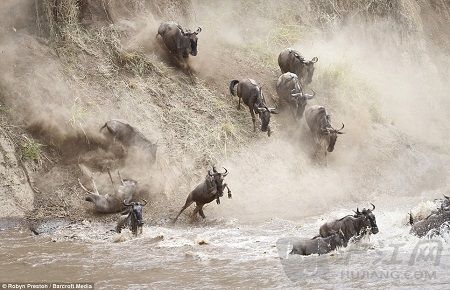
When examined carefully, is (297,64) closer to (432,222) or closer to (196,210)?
(196,210)

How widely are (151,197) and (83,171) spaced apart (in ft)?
4.80

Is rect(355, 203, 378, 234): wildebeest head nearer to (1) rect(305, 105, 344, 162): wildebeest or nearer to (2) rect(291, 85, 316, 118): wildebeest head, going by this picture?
(1) rect(305, 105, 344, 162): wildebeest

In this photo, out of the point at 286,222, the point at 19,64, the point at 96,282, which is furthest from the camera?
the point at 19,64

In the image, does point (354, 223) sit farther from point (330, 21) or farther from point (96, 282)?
point (330, 21)

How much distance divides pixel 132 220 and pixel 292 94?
20.0ft

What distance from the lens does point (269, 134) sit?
49.7 feet

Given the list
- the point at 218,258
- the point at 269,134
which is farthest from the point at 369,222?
the point at 269,134

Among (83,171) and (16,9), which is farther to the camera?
(16,9)

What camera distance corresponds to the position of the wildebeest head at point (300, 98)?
15.6 metres

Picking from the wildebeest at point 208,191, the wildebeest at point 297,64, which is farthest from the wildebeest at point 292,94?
the wildebeest at point 208,191

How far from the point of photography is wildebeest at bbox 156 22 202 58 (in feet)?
51.0

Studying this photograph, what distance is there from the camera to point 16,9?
15.1m

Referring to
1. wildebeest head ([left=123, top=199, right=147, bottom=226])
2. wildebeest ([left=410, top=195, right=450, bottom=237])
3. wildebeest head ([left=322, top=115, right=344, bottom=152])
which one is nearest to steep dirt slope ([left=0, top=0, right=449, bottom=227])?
wildebeest head ([left=322, top=115, right=344, bottom=152])

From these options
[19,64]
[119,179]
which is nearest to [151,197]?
[119,179]
